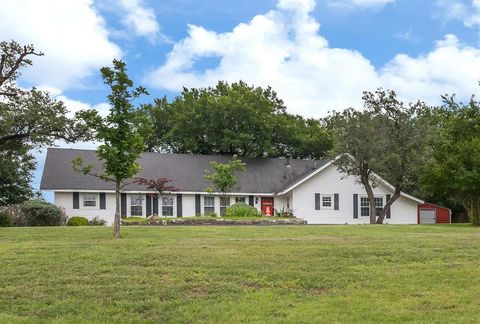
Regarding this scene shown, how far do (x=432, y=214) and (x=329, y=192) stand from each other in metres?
9.81

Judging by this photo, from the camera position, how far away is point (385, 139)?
30938 millimetres

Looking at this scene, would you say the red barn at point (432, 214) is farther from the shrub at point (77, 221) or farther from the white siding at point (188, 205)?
the shrub at point (77, 221)

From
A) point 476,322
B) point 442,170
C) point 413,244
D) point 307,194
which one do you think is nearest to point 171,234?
point 413,244

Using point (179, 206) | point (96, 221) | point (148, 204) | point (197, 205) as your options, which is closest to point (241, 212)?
point (197, 205)

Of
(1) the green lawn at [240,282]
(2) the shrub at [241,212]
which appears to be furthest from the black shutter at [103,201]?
(1) the green lawn at [240,282]

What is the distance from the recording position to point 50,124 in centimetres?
2548

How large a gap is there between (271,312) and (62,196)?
90.4 ft

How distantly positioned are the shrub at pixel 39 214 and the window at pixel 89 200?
3.77m

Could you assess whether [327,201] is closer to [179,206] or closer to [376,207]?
[376,207]

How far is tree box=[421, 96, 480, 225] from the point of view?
25.9 meters

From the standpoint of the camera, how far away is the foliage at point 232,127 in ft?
137

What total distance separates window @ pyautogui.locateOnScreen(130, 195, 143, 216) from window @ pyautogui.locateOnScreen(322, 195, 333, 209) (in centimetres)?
1231

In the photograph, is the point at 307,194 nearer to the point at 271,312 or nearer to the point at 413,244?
the point at 413,244

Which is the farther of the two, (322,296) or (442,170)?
(442,170)
